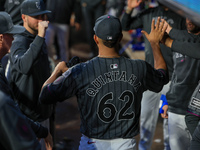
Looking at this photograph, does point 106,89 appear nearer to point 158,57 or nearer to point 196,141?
point 158,57

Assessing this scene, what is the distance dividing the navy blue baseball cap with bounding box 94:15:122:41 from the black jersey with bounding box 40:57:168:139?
0.58 ft

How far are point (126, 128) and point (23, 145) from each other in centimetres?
118

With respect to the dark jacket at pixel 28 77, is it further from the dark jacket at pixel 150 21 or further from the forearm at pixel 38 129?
the dark jacket at pixel 150 21

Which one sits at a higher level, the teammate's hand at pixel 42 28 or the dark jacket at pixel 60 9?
the teammate's hand at pixel 42 28

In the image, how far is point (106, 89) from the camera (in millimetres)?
2525

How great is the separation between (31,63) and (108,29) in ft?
3.28

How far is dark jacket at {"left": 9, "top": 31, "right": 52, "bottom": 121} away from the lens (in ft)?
10.7

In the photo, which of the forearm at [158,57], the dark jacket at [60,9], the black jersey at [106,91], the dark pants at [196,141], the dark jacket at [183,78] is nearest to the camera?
the black jersey at [106,91]

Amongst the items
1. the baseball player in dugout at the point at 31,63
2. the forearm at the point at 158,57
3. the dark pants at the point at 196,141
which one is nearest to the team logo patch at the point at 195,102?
the dark pants at the point at 196,141

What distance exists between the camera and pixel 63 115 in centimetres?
600

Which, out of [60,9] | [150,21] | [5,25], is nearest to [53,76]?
[5,25]

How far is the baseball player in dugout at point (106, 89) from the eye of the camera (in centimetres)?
249

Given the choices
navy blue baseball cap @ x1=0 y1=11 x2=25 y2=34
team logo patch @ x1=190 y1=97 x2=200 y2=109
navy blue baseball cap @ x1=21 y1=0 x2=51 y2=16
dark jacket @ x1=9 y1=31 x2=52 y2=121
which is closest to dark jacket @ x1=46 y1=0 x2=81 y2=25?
navy blue baseball cap @ x1=21 y1=0 x2=51 y2=16

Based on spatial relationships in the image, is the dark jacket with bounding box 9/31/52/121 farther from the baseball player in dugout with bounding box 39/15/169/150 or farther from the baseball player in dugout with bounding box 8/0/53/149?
the baseball player in dugout with bounding box 39/15/169/150
